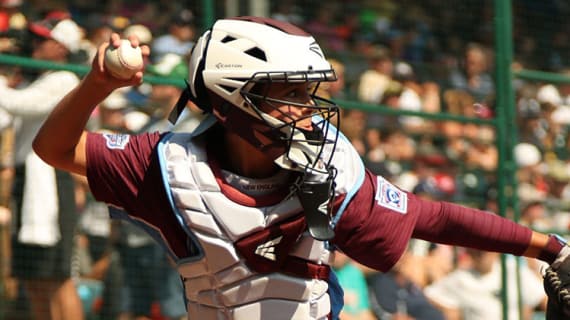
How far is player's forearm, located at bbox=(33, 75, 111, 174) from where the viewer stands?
12.3ft

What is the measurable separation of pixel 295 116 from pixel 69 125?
2.53ft

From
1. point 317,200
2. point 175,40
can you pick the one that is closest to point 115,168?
point 317,200

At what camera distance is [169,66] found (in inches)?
282

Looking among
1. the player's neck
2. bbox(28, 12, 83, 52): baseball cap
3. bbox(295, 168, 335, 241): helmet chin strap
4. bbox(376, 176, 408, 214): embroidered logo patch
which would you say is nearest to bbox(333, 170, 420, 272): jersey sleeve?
bbox(376, 176, 408, 214): embroidered logo patch

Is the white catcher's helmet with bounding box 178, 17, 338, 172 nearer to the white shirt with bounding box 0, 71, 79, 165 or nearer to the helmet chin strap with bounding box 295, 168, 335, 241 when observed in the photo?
the helmet chin strap with bounding box 295, 168, 335, 241

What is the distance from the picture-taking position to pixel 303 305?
13.2ft

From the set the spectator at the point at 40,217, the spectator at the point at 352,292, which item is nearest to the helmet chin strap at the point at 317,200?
the spectator at the point at 40,217

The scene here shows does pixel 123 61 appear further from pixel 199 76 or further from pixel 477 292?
pixel 477 292

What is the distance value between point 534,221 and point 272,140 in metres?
5.14

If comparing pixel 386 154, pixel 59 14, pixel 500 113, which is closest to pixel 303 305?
pixel 59 14

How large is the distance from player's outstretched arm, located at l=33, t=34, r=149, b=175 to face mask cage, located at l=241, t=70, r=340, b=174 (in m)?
0.45

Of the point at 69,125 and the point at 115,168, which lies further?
the point at 115,168

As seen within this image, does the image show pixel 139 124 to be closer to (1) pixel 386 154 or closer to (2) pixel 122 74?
(1) pixel 386 154

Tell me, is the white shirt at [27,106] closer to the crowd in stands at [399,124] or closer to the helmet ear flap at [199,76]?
the crowd in stands at [399,124]
